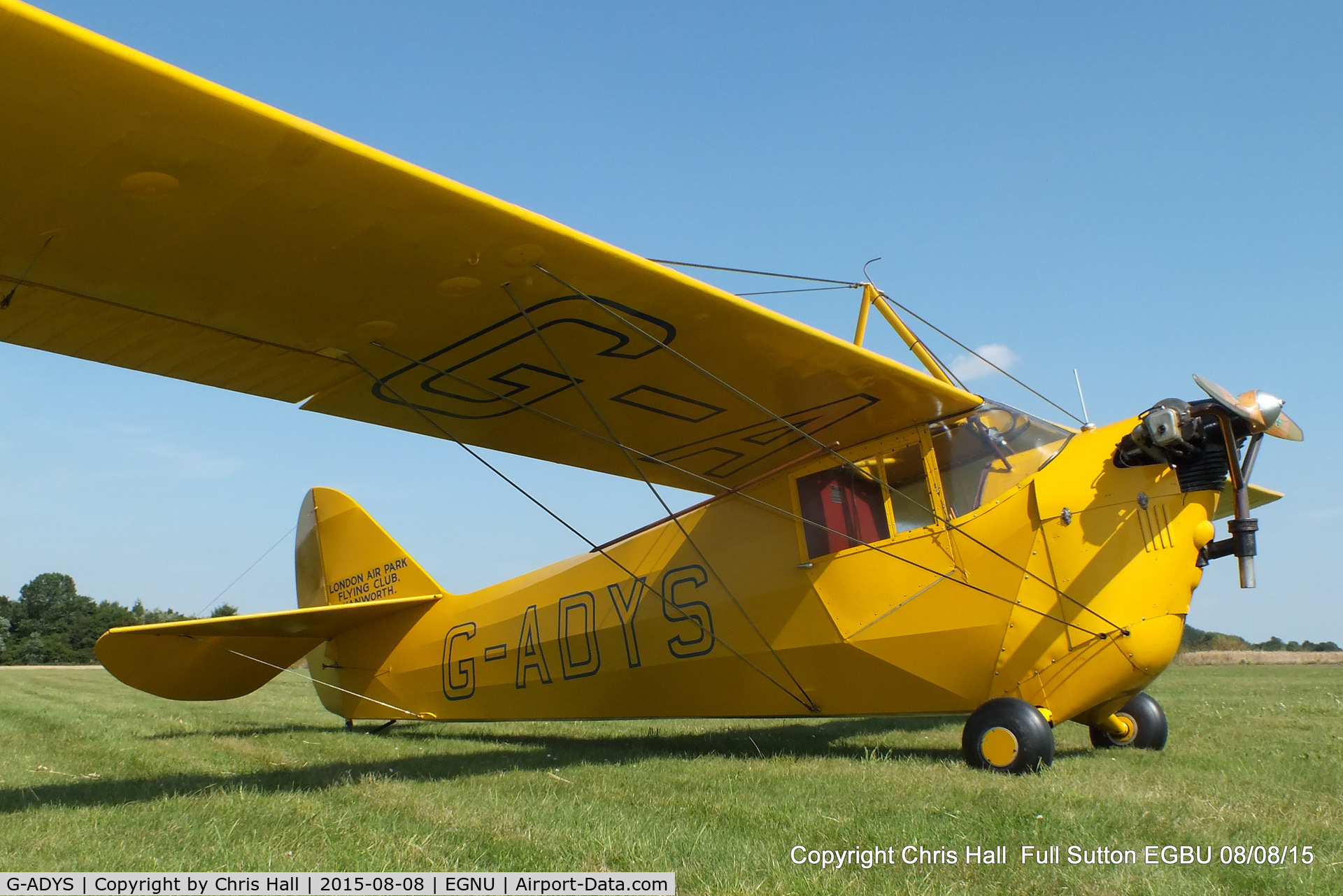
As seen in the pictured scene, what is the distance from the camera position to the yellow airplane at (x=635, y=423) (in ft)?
11.7

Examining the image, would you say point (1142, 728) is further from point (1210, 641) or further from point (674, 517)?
point (1210, 641)

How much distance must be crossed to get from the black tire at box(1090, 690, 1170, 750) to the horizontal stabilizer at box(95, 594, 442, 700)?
6.45 meters

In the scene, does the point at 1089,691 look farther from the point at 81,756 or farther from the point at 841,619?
the point at 81,756

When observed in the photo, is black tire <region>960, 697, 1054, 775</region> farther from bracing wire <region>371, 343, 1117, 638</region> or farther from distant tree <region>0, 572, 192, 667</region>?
distant tree <region>0, 572, 192, 667</region>

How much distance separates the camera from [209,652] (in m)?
6.88

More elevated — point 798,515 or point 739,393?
point 739,393

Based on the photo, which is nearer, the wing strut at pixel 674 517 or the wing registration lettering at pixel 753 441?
the wing strut at pixel 674 517

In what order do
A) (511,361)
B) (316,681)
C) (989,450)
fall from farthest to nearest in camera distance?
(316,681) → (989,450) → (511,361)

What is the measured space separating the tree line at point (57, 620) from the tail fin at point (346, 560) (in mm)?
40494

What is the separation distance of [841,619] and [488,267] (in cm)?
341

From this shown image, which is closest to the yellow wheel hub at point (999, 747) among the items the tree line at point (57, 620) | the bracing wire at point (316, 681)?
the bracing wire at point (316, 681)

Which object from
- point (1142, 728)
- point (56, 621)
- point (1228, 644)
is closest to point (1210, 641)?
point (1228, 644)

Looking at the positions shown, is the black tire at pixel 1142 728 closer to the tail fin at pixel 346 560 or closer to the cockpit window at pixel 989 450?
the cockpit window at pixel 989 450

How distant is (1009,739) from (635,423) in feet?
10.2
